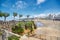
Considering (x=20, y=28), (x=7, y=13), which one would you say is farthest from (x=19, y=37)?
(x=7, y=13)

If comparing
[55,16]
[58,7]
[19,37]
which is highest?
[58,7]

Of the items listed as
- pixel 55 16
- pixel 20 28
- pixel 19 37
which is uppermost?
pixel 55 16

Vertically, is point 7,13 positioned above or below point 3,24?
above

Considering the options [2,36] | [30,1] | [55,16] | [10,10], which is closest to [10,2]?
[10,10]

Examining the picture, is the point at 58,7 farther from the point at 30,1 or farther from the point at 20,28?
the point at 20,28

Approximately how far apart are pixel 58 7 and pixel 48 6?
164 mm

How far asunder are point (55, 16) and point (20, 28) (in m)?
0.62

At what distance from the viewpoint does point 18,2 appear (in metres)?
2.37

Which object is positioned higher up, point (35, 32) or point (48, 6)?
point (48, 6)

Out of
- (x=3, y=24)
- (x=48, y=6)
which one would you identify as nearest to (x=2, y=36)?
(x=3, y=24)

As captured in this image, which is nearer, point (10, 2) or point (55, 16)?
point (55, 16)

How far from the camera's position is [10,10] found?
7.84 feet

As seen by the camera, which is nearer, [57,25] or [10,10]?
[57,25]

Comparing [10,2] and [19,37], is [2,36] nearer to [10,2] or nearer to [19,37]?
[19,37]
